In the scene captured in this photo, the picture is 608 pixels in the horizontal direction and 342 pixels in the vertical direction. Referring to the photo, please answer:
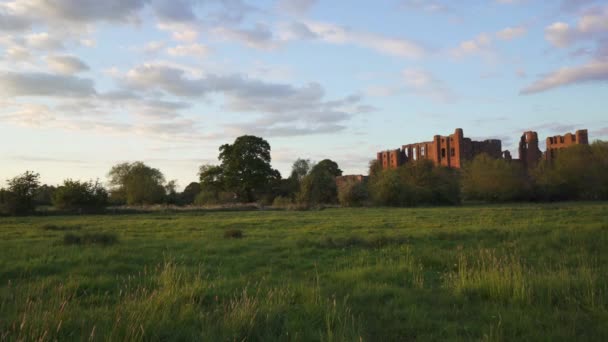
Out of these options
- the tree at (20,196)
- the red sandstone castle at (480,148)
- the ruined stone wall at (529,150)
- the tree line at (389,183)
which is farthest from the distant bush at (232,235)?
the ruined stone wall at (529,150)

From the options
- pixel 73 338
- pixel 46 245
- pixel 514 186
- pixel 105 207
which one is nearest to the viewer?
pixel 73 338

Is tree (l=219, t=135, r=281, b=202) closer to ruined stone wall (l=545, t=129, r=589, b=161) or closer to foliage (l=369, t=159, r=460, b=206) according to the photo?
foliage (l=369, t=159, r=460, b=206)

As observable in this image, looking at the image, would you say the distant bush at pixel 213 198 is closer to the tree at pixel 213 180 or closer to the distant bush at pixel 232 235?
the tree at pixel 213 180

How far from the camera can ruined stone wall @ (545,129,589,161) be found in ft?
307

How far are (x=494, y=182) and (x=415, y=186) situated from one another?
48.9 feet

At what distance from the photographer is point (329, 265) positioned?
35.9ft

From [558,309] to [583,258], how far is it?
5.11m

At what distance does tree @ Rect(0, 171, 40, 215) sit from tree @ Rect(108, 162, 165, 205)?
2708 centimetres

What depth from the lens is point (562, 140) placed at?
10156cm

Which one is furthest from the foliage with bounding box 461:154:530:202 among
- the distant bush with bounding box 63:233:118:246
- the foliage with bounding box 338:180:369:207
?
the distant bush with bounding box 63:233:118:246

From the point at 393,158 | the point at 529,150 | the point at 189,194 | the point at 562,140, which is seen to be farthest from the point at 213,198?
the point at 562,140

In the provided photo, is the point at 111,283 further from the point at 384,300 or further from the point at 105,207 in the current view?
the point at 105,207

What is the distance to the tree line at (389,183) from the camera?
6341 centimetres

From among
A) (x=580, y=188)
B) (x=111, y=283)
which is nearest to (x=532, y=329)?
(x=111, y=283)
